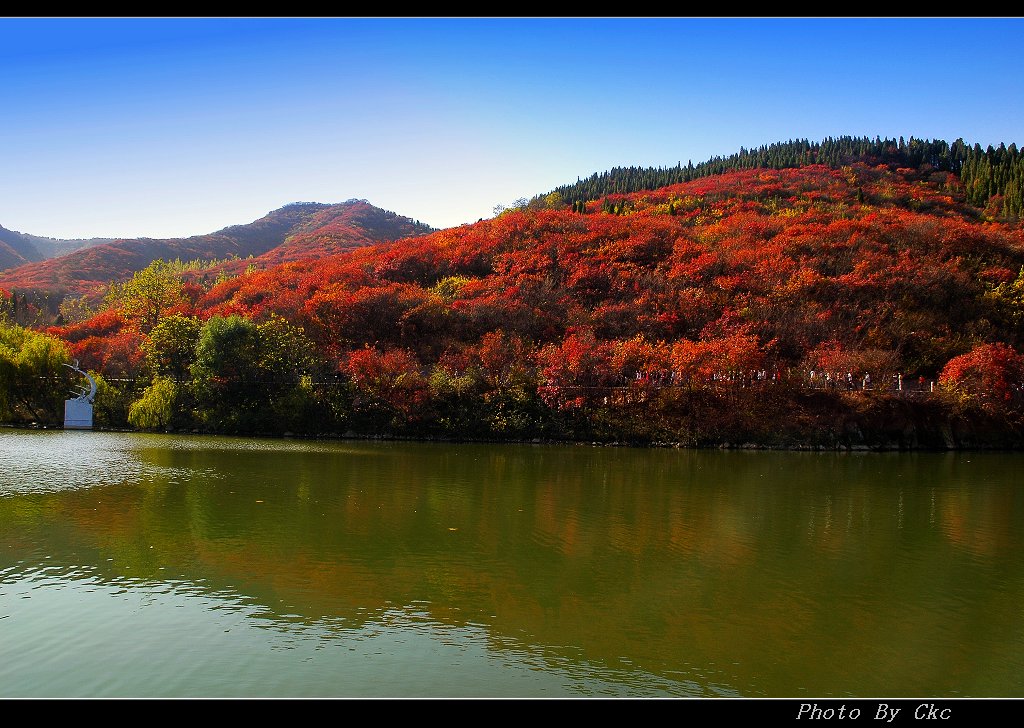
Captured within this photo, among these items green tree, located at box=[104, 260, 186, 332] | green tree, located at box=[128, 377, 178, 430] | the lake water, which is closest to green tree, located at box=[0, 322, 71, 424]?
green tree, located at box=[128, 377, 178, 430]

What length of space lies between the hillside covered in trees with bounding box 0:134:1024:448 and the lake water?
13.7m

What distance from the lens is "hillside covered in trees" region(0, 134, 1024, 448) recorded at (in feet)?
116

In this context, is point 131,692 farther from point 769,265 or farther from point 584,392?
point 769,265

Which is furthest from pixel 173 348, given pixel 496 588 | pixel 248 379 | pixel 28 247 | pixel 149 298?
pixel 28 247

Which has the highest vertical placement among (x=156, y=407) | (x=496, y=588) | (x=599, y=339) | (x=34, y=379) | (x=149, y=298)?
(x=149, y=298)

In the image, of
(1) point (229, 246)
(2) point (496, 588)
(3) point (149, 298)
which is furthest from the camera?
(1) point (229, 246)

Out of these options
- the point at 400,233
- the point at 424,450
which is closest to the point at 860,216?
the point at 424,450

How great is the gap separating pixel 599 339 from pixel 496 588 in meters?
31.0

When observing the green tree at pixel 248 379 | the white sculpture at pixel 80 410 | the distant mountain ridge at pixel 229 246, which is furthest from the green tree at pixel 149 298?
the distant mountain ridge at pixel 229 246

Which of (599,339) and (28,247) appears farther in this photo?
(28,247)

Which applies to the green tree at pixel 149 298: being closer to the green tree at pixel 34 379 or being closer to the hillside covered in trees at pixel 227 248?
the green tree at pixel 34 379

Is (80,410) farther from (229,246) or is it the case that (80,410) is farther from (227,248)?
(229,246)

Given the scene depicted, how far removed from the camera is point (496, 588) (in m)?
11.2

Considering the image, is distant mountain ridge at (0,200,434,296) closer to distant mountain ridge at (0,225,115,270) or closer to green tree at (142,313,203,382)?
distant mountain ridge at (0,225,115,270)
